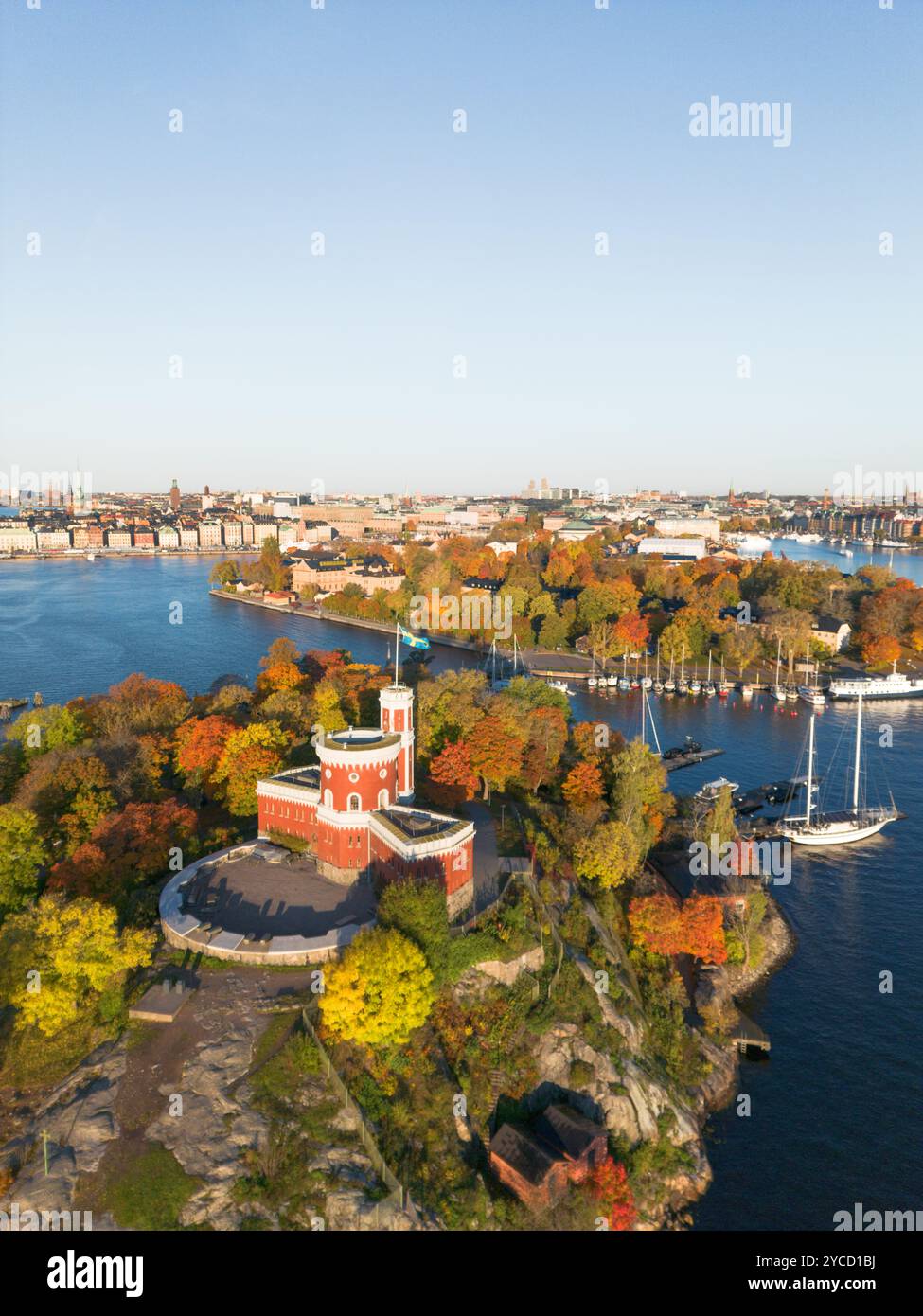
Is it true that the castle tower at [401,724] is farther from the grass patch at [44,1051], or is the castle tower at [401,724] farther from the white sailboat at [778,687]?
the white sailboat at [778,687]

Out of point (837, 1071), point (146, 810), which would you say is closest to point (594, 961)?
point (837, 1071)

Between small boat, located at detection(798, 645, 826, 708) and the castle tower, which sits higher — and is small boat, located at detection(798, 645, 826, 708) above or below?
below

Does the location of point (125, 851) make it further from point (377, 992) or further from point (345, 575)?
point (345, 575)

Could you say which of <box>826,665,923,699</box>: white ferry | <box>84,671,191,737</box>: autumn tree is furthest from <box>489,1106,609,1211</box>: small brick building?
<box>826,665,923,699</box>: white ferry

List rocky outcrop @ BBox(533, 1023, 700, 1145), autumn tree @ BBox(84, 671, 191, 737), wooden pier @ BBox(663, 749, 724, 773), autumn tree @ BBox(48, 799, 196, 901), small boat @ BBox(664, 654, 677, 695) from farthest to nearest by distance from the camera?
small boat @ BBox(664, 654, 677, 695) → wooden pier @ BBox(663, 749, 724, 773) → autumn tree @ BBox(84, 671, 191, 737) → autumn tree @ BBox(48, 799, 196, 901) → rocky outcrop @ BBox(533, 1023, 700, 1145)

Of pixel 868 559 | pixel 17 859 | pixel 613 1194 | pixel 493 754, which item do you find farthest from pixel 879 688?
pixel 868 559

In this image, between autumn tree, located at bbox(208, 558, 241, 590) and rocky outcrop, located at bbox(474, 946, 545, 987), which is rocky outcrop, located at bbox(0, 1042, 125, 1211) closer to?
rocky outcrop, located at bbox(474, 946, 545, 987)
